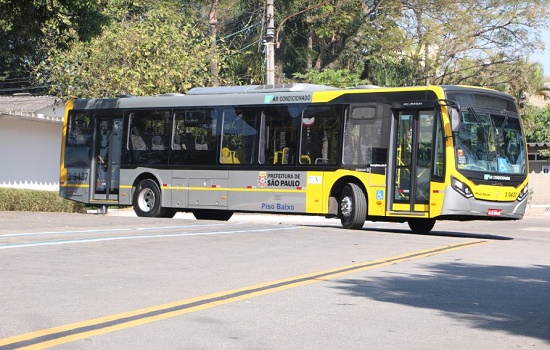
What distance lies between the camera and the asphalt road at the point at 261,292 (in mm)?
7648

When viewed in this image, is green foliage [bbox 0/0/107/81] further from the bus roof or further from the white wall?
the white wall

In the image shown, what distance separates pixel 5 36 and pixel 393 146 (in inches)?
388

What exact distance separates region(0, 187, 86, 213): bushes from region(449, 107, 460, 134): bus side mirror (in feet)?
41.9

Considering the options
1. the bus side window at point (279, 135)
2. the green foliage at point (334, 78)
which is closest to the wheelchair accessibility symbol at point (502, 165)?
the bus side window at point (279, 135)

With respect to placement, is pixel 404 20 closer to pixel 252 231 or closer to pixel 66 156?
pixel 66 156

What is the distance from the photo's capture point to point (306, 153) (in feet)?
75.2

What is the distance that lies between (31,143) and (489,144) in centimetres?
2034

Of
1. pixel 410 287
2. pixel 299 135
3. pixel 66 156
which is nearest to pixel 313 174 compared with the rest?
pixel 299 135

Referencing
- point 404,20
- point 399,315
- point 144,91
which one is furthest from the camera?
point 404,20

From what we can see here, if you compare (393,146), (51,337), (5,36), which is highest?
(5,36)

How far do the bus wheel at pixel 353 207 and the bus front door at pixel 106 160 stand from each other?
6888 millimetres

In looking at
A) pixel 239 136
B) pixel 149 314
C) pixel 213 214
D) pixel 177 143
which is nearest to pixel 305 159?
pixel 239 136

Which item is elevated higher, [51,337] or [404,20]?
[404,20]

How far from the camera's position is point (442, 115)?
68.5 feet
